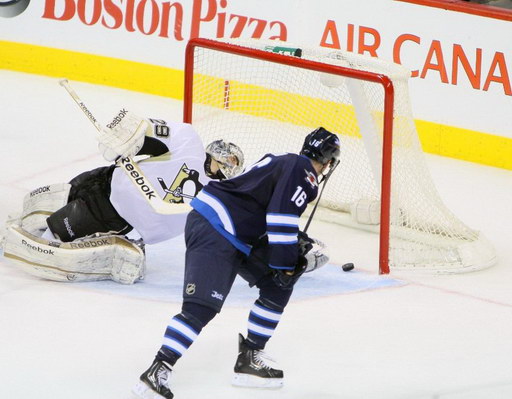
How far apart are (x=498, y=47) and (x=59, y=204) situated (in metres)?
2.59

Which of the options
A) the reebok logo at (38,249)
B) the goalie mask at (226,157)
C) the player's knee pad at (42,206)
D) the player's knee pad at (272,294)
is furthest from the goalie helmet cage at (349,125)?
the player's knee pad at (272,294)

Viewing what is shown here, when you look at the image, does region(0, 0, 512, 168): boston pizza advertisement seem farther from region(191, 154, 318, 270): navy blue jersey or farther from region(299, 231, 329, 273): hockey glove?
region(191, 154, 318, 270): navy blue jersey

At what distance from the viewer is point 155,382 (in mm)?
4336

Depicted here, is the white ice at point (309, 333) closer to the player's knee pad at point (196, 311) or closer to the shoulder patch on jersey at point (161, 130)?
the player's knee pad at point (196, 311)

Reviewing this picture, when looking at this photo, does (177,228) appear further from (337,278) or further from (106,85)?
(106,85)

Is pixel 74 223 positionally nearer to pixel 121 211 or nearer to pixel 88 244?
pixel 88 244

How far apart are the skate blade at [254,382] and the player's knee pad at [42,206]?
1.48 m

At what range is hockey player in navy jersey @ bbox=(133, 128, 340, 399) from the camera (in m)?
4.29

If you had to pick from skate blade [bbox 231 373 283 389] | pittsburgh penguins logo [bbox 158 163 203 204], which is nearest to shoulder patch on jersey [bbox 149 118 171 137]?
pittsburgh penguins logo [bbox 158 163 203 204]

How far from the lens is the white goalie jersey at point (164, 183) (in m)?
5.42

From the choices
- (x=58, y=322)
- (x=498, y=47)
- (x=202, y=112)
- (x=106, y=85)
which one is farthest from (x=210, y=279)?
(x=106, y=85)

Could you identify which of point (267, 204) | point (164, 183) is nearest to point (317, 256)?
point (164, 183)

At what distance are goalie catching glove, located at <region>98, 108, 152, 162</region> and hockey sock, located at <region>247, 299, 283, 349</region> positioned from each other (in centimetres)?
111

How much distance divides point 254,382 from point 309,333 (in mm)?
588
